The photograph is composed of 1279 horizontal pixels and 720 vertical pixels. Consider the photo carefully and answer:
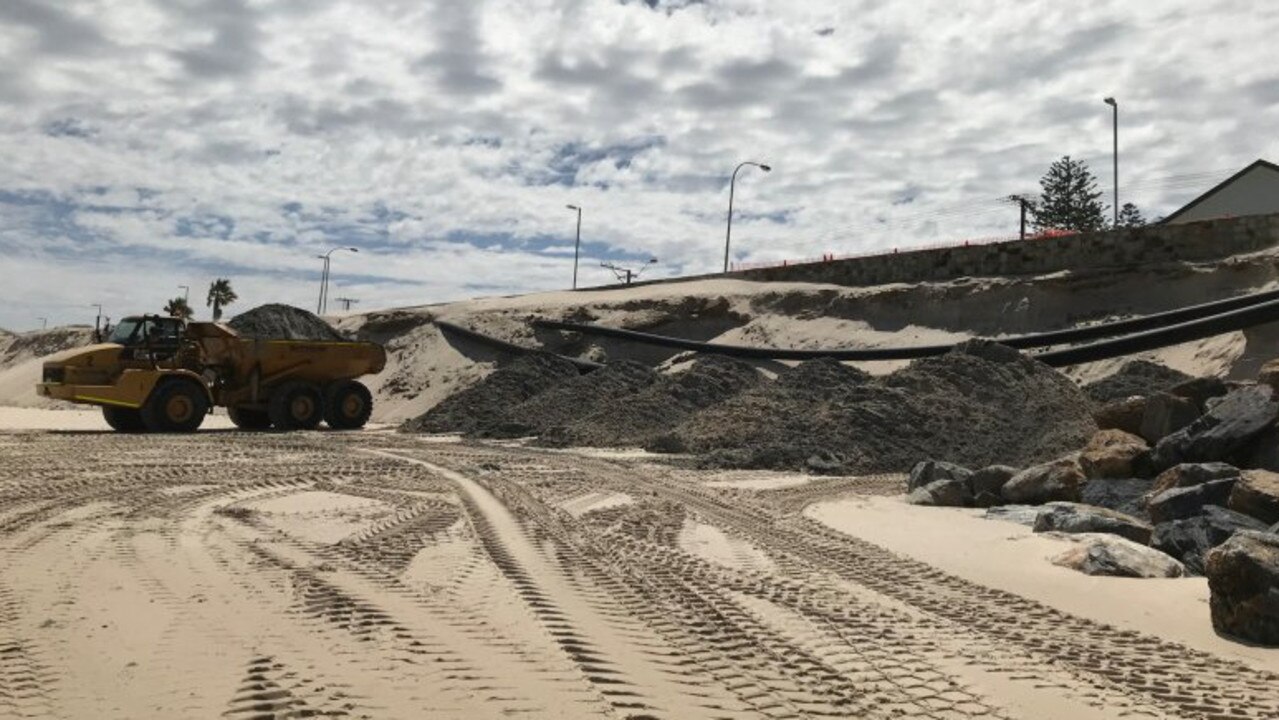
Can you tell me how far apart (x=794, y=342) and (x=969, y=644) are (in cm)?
2526

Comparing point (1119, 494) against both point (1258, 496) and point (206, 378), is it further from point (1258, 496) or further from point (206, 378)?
point (206, 378)

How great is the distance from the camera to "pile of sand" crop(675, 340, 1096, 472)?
14398mm

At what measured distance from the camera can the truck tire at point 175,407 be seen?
66.4 ft

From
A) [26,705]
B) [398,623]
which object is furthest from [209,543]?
[26,705]

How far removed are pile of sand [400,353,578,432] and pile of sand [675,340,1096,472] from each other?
7347mm

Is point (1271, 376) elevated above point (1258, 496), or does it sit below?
above

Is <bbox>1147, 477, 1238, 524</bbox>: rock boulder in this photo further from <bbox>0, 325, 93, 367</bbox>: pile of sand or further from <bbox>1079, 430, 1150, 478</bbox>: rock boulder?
<bbox>0, 325, 93, 367</bbox>: pile of sand

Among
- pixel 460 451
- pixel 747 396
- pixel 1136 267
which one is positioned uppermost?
pixel 1136 267

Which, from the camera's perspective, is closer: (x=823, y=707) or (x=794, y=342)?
(x=823, y=707)

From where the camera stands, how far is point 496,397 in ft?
83.2

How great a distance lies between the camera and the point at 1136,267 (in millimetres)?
24594

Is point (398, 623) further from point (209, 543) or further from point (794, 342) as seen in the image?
point (794, 342)

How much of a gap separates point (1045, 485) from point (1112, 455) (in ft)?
2.85

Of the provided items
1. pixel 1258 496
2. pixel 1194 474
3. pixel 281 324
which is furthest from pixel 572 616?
pixel 281 324
